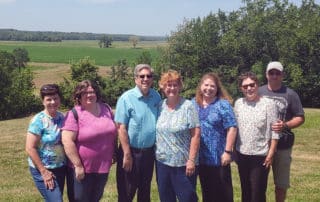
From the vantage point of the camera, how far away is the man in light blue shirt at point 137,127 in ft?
17.7

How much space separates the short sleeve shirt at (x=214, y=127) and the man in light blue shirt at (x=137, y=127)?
580 mm

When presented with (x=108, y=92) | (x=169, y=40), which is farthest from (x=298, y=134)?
(x=169, y=40)

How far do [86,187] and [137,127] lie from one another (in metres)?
0.89

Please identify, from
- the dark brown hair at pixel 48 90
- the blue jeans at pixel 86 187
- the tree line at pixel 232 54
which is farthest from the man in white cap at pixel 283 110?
the tree line at pixel 232 54

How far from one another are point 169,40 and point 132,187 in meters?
44.4

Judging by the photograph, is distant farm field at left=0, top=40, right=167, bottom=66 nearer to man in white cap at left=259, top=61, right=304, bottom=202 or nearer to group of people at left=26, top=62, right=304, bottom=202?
man in white cap at left=259, top=61, right=304, bottom=202

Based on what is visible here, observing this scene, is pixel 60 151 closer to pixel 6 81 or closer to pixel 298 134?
pixel 298 134

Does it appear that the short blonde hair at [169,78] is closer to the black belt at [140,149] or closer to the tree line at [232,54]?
the black belt at [140,149]

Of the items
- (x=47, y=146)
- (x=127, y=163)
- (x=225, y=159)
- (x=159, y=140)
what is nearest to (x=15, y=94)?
(x=127, y=163)

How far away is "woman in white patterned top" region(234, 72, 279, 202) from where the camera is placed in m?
5.46

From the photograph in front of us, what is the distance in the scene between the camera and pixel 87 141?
16.6 feet

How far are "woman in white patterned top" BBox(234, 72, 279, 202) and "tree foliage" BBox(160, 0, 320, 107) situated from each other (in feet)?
115

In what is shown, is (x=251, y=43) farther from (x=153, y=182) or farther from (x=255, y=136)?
(x=255, y=136)

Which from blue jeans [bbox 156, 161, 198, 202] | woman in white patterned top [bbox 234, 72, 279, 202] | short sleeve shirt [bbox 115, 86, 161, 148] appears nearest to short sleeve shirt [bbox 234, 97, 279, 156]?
woman in white patterned top [bbox 234, 72, 279, 202]
